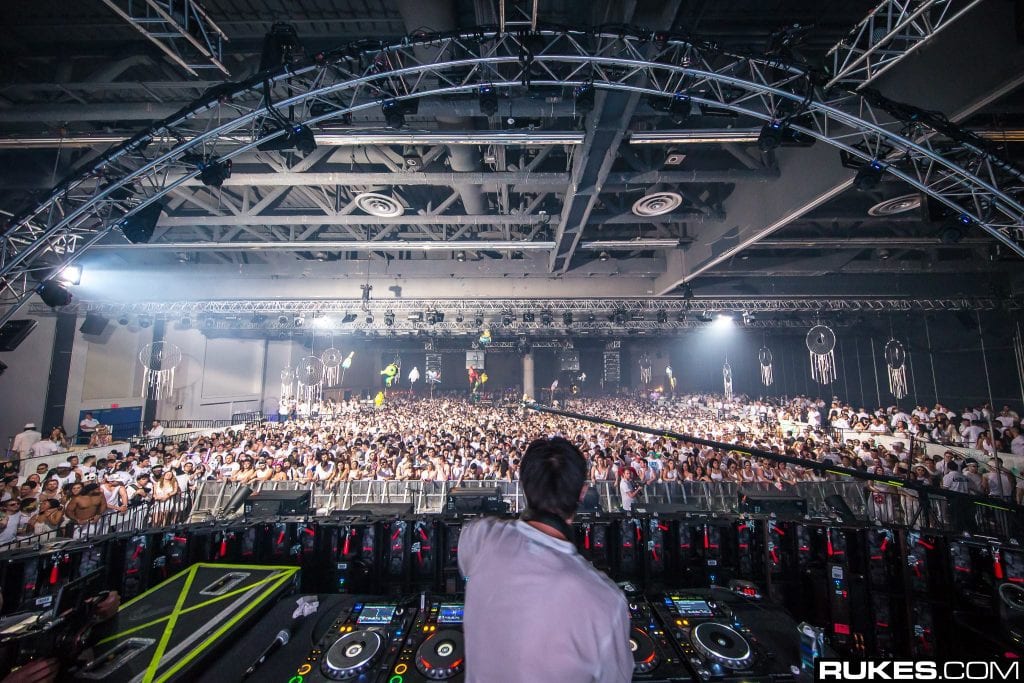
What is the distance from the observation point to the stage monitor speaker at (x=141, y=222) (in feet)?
19.0

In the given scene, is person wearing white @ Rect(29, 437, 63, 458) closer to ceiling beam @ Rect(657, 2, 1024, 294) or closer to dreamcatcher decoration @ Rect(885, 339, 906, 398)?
ceiling beam @ Rect(657, 2, 1024, 294)

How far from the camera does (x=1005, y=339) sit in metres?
13.2

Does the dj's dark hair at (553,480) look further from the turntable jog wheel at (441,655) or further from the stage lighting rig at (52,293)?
the stage lighting rig at (52,293)

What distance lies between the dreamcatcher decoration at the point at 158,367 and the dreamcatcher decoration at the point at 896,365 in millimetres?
25860

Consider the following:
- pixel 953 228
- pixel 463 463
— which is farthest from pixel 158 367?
pixel 953 228

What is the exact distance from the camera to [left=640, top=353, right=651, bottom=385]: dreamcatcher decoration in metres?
26.2

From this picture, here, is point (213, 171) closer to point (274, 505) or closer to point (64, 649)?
point (274, 505)

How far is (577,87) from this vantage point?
4195 millimetres

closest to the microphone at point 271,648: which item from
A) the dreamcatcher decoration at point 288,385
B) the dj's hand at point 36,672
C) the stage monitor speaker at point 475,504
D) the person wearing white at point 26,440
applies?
the dj's hand at point 36,672

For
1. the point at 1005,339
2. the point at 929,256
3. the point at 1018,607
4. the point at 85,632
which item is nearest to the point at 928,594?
the point at 1018,607

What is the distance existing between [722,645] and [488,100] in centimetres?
468

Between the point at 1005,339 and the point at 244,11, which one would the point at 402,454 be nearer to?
the point at 244,11

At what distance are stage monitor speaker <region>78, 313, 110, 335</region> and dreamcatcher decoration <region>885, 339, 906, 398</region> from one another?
2611cm

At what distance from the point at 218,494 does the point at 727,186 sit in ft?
36.7
